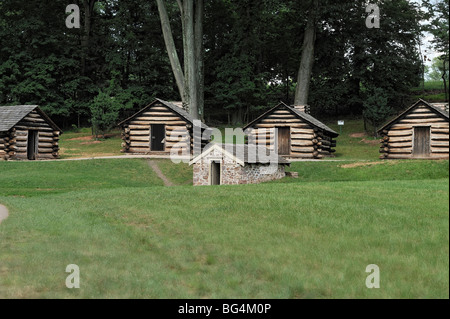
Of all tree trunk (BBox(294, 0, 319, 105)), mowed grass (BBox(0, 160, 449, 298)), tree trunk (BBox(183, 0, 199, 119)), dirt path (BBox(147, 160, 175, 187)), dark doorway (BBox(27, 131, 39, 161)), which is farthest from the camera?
tree trunk (BBox(294, 0, 319, 105))

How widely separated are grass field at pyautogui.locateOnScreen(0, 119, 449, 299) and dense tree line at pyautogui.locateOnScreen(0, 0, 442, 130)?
3400cm

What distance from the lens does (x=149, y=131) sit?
127ft

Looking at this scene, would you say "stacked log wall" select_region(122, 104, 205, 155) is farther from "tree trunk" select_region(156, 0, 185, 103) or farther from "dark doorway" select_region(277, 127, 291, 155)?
"dark doorway" select_region(277, 127, 291, 155)

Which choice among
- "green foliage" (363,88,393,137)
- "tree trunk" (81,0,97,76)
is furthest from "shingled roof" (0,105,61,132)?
"green foliage" (363,88,393,137)

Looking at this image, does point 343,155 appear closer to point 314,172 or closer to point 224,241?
point 314,172

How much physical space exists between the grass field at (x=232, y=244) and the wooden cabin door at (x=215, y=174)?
8796 millimetres

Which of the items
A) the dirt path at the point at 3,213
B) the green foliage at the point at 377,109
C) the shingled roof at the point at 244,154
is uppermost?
the green foliage at the point at 377,109

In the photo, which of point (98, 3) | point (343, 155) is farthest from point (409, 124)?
point (98, 3)

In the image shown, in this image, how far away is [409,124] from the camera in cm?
3403

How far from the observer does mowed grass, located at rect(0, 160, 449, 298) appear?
811 cm

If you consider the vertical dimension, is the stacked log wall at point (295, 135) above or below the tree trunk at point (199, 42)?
below

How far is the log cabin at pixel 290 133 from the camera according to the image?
37.6 meters

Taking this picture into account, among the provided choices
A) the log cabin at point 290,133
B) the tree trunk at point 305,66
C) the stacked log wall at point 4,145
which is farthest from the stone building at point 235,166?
the tree trunk at point 305,66

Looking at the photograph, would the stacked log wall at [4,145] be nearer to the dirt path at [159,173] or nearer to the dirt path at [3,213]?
the dirt path at [159,173]
